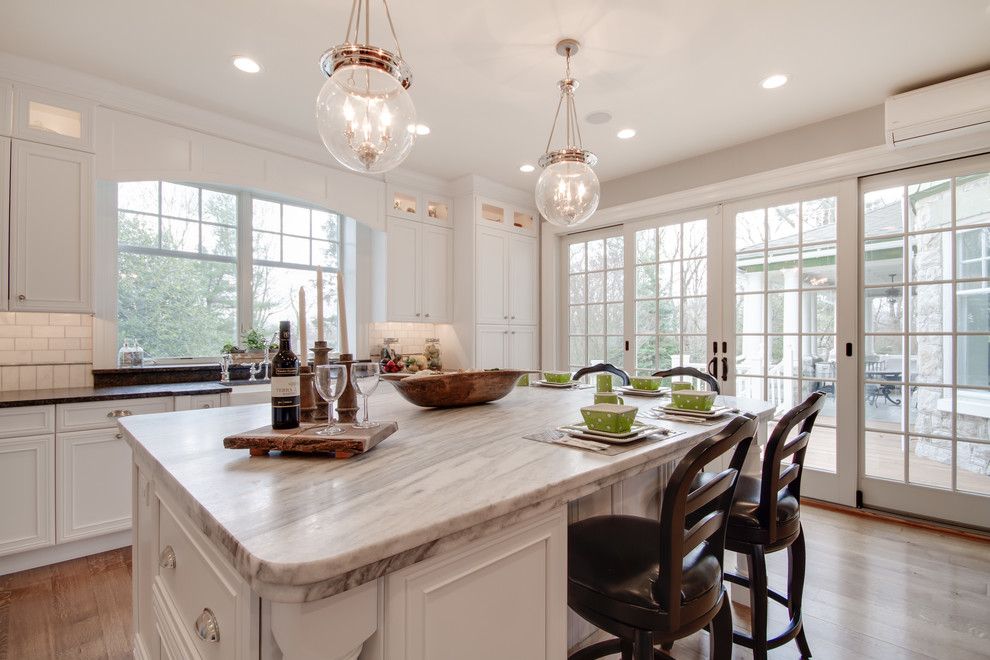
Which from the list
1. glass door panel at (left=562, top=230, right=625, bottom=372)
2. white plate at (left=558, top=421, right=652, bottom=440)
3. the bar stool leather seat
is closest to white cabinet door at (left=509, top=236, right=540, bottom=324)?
glass door panel at (left=562, top=230, right=625, bottom=372)

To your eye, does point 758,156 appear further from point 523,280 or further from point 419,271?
point 419,271

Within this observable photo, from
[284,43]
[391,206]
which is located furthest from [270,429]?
[391,206]

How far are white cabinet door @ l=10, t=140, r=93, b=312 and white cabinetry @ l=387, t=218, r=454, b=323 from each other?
214 cm

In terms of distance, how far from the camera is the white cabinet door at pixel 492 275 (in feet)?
15.3

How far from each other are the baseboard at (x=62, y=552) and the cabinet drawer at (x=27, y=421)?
646mm

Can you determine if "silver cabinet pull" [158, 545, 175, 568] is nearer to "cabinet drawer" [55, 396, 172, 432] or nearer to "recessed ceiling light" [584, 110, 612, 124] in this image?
"cabinet drawer" [55, 396, 172, 432]

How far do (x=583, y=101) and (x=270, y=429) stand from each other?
2.88 m

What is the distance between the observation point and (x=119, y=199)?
10.9 feet

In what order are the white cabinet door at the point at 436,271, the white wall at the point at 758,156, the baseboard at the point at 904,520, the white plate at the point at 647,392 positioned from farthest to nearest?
the white cabinet door at the point at 436,271 < the white wall at the point at 758,156 < the baseboard at the point at 904,520 < the white plate at the point at 647,392

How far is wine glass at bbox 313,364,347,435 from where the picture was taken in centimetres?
108

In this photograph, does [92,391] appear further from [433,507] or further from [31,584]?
[433,507]

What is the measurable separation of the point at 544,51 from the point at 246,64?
1.72 meters

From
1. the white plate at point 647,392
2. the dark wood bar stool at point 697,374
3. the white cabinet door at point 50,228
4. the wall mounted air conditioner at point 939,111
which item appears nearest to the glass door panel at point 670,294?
the wall mounted air conditioner at point 939,111

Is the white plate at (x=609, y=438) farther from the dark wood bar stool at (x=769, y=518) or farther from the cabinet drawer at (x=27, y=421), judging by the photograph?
the cabinet drawer at (x=27, y=421)
